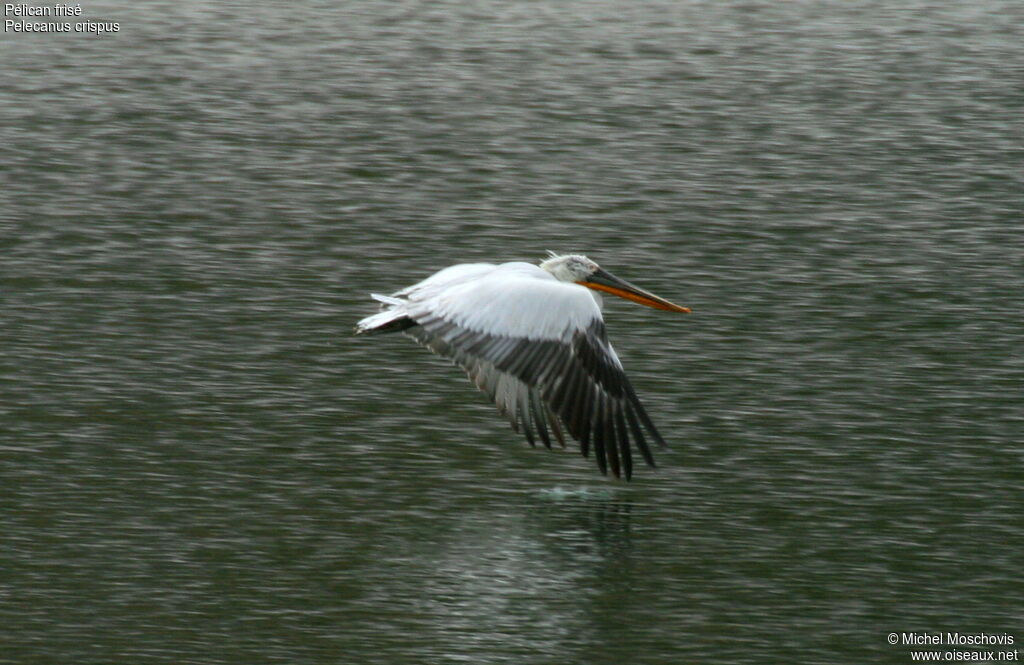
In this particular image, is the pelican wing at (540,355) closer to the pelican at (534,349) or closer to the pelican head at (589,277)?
the pelican at (534,349)

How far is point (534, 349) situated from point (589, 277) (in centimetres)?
164

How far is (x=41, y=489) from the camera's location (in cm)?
823

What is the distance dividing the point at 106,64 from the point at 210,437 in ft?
28.5

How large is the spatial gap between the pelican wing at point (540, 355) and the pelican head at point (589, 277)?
959mm

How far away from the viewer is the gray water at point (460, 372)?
282 inches

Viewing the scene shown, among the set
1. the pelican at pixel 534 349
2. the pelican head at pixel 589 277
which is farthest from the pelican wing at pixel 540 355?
the pelican head at pixel 589 277

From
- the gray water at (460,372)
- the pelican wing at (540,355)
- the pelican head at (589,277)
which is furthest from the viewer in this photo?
the pelican head at (589,277)

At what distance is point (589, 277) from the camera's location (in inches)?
380

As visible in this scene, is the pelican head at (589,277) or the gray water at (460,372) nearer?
the gray water at (460,372)

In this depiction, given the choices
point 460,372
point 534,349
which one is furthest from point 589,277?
point 534,349

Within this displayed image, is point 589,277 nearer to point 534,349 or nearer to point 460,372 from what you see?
point 460,372

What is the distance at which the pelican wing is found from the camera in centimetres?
789

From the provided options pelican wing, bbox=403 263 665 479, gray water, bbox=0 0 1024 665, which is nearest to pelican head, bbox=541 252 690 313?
gray water, bbox=0 0 1024 665

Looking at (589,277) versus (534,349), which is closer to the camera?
(534,349)
